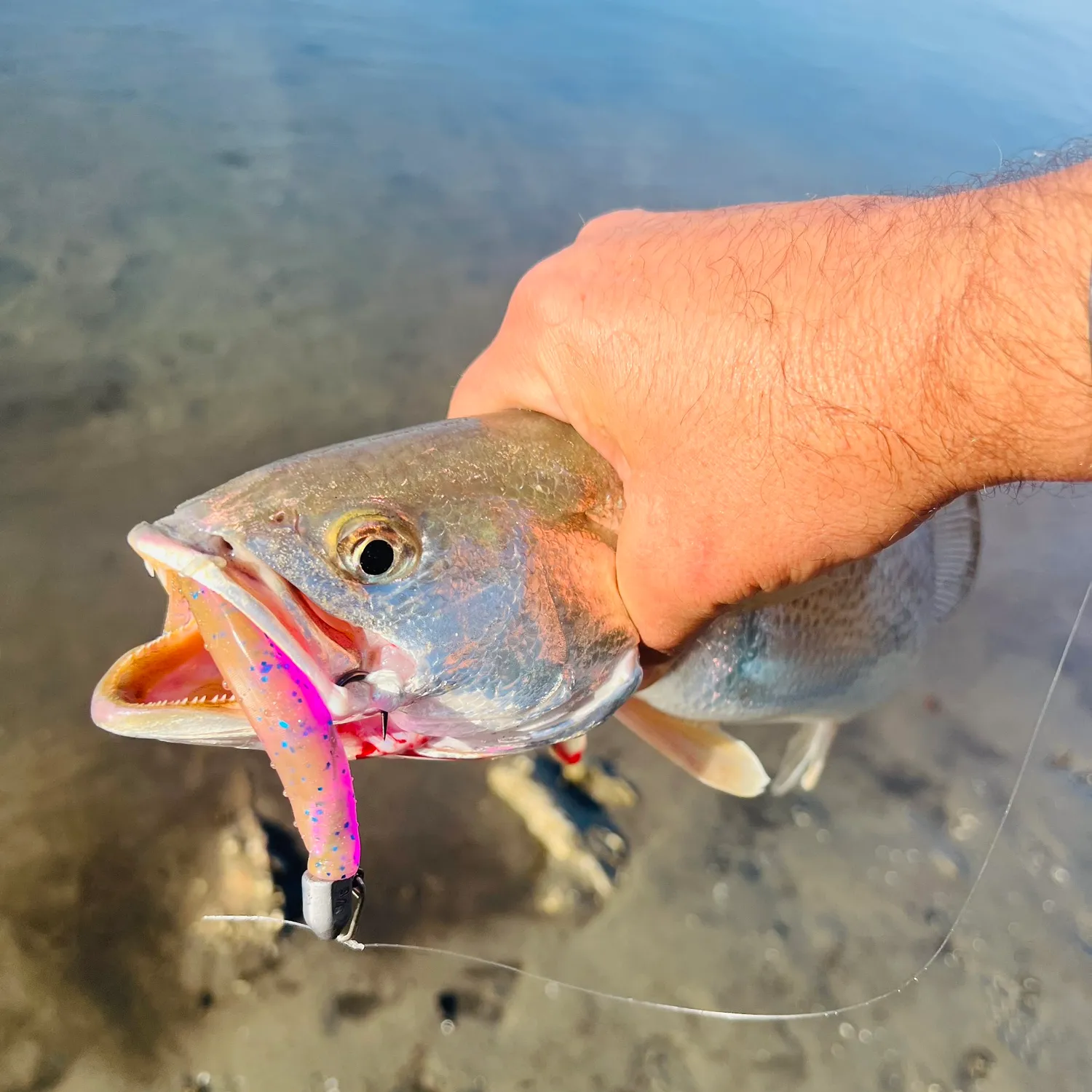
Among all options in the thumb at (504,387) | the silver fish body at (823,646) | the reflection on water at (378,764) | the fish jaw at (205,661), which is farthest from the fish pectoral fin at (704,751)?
the fish jaw at (205,661)

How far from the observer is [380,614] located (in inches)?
49.4

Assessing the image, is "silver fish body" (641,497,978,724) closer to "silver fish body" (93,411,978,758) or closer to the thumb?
"silver fish body" (93,411,978,758)

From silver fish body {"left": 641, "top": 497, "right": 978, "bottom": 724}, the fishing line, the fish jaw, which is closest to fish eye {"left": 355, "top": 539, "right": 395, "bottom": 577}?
the fish jaw

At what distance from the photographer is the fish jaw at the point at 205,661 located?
3.73 ft

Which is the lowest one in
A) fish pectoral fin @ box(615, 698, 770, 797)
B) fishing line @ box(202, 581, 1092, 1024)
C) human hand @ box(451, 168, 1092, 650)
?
Result: fishing line @ box(202, 581, 1092, 1024)

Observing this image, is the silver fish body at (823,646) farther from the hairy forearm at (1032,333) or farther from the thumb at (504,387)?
the hairy forearm at (1032,333)

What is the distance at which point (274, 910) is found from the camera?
84.9 inches

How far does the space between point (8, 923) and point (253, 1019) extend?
0.69 m

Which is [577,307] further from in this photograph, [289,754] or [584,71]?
[584,71]

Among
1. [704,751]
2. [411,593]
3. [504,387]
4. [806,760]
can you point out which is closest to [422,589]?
[411,593]

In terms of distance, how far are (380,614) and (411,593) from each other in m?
0.06

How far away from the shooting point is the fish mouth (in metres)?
1.14

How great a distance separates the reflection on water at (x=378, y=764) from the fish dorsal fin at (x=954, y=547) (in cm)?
71

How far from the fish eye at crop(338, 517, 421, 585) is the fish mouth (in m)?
0.09
